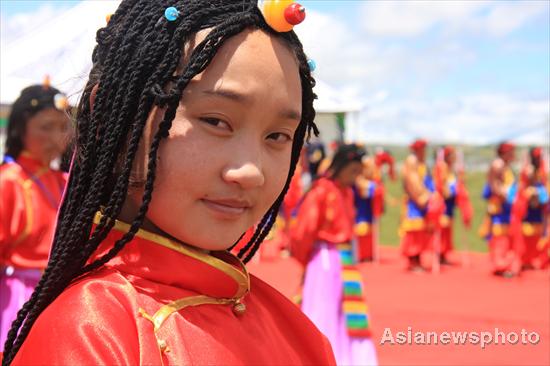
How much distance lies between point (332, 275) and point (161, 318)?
413 cm

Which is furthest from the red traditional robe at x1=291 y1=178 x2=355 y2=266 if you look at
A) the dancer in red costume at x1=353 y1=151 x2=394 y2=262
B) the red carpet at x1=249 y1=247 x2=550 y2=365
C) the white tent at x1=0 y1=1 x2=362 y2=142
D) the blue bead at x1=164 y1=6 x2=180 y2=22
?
the dancer in red costume at x1=353 y1=151 x2=394 y2=262

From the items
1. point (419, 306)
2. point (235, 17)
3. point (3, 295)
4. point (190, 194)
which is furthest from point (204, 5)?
point (419, 306)

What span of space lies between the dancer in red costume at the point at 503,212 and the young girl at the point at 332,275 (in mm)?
5905

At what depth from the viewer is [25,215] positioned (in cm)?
419

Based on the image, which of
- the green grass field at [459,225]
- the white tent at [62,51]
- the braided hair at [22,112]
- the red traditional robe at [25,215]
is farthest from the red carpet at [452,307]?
the white tent at [62,51]

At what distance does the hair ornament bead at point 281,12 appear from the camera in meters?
1.56

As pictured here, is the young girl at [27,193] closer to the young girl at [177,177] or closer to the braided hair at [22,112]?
the braided hair at [22,112]

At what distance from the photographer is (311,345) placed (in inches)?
68.6

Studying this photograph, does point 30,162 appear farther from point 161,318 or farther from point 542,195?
point 542,195

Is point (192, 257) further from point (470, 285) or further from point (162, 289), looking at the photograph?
point (470, 285)

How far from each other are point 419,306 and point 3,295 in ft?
17.5

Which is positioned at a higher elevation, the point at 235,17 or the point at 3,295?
the point at 235,17

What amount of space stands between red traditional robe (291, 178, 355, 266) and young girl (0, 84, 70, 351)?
6.33ft

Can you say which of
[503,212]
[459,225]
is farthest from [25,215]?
[459,225]
